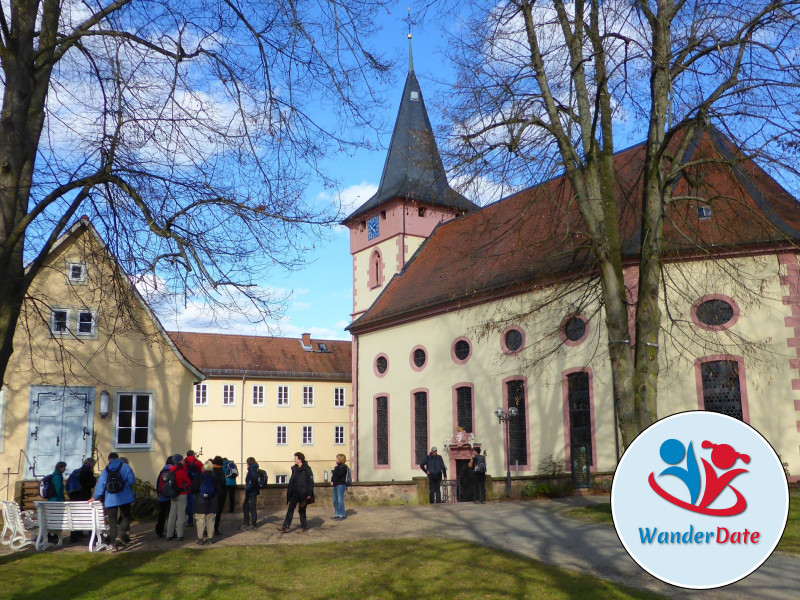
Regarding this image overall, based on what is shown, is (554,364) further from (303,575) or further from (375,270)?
(375,270)

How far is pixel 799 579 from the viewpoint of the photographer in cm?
855

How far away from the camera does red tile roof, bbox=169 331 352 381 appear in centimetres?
4681

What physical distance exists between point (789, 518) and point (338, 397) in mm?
37951

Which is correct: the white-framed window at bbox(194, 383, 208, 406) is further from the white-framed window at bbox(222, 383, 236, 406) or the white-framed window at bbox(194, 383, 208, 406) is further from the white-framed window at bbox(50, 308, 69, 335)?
the white-framed window at bbox(50, 308, 69, 335)

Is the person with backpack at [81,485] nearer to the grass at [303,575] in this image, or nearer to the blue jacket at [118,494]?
the blue jacket at [118,494]

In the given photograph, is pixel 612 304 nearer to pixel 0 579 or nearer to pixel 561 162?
pixel 561 162

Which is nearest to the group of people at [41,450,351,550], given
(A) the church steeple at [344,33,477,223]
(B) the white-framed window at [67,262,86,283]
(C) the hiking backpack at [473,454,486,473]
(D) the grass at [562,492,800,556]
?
(B) the white-framed window at [67,262,86,283]

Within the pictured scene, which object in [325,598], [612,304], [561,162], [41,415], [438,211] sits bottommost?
[325,598]

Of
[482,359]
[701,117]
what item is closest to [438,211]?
[482,359]

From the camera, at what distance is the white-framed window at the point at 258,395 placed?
1843 inches

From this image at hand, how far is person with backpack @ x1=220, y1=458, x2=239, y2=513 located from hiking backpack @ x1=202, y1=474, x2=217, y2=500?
8.16 feet

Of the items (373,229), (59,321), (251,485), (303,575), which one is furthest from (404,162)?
(303,575)

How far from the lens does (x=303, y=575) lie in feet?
31.9

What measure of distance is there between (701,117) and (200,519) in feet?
34.1
